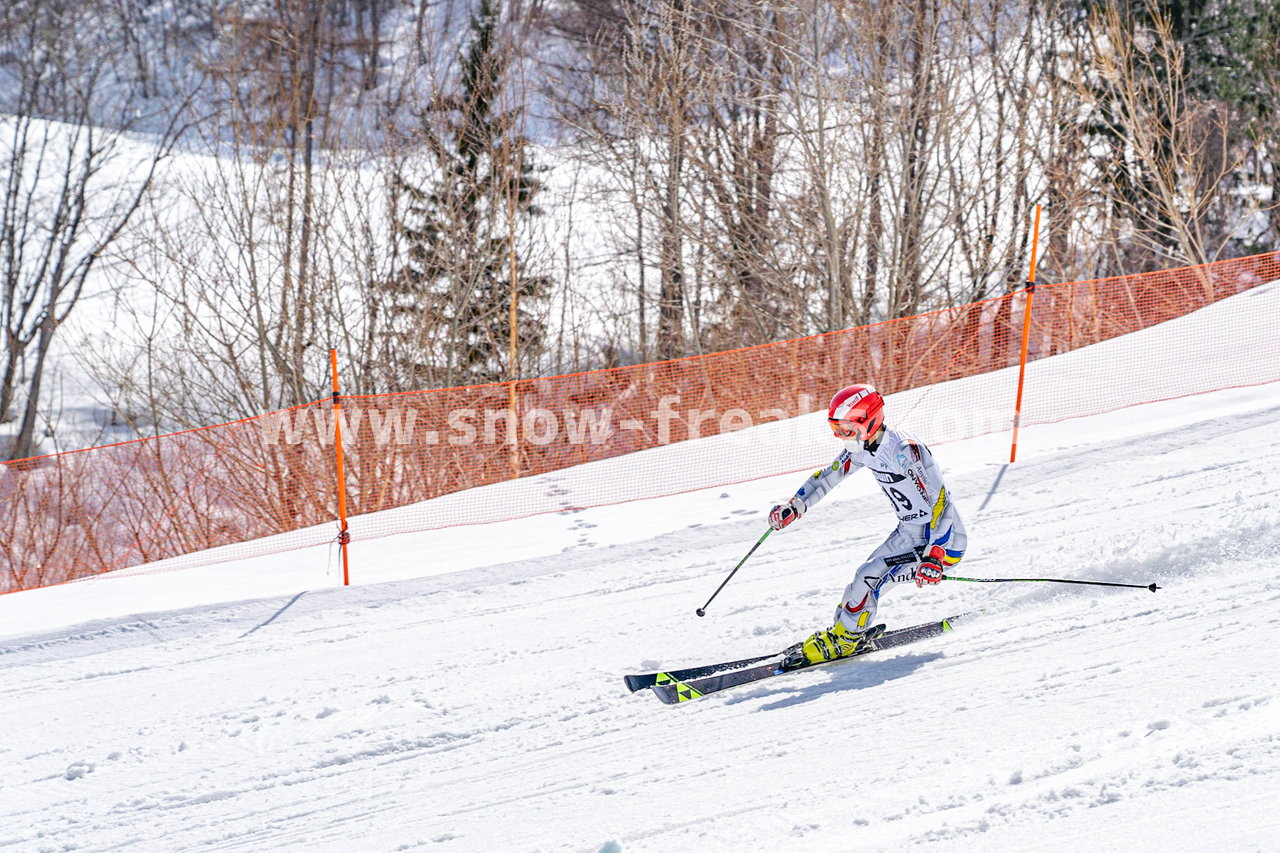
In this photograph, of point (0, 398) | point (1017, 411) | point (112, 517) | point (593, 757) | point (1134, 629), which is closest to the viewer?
point (593, 757)

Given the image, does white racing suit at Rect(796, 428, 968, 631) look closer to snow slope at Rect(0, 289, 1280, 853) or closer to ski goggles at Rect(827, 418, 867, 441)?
ski goggles at Rect(827, 418, 867, 441)

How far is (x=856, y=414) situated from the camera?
5.57m

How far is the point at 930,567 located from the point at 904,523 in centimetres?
36

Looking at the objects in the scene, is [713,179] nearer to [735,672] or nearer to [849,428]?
[849,428]

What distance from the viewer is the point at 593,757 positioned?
5.09 m

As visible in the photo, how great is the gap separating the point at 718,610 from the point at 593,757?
2042mm

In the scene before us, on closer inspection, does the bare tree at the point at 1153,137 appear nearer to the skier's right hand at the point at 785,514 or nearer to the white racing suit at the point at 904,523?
the white racing suit at the point at 904,523

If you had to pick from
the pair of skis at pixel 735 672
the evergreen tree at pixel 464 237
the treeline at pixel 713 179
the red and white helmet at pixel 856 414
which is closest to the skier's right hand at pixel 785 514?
the red and white helmet at pixel 856 414

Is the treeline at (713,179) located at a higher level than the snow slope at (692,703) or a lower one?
higher

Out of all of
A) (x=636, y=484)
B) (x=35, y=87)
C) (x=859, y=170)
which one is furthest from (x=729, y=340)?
(x=35, y=87)

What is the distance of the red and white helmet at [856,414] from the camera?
18.3 ft

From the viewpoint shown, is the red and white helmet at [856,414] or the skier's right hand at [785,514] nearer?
the red and white helmet at [856,414]

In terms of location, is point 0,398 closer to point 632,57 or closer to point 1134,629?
point 632,57

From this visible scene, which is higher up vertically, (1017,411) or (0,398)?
(0,398)
